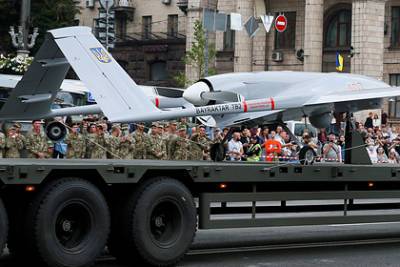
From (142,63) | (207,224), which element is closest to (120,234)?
(207,224)

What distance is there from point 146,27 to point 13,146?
5931 centimetres

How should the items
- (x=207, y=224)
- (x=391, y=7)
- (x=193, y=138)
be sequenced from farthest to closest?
(x=391, y=7) < (x=193, y=138) < (x=207, y=224)

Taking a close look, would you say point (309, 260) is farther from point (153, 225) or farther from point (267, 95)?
point (267, 95)

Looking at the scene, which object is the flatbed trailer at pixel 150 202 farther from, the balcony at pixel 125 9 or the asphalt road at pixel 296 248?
the balcony at pixel 125 9

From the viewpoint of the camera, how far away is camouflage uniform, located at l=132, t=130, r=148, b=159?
69.9 feet

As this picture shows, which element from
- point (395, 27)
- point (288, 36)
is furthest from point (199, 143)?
point (288, 36)

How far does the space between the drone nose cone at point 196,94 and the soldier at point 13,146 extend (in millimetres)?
4098

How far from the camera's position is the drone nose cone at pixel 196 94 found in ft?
57.0

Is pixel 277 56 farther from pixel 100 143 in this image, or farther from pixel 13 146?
pixel 13 146

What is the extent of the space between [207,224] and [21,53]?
2774cm

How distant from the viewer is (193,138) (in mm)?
20375

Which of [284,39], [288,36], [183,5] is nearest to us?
[288,36]

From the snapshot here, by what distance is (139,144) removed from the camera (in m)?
21.5

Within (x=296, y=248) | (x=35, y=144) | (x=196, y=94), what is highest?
(x=196, y=94)
